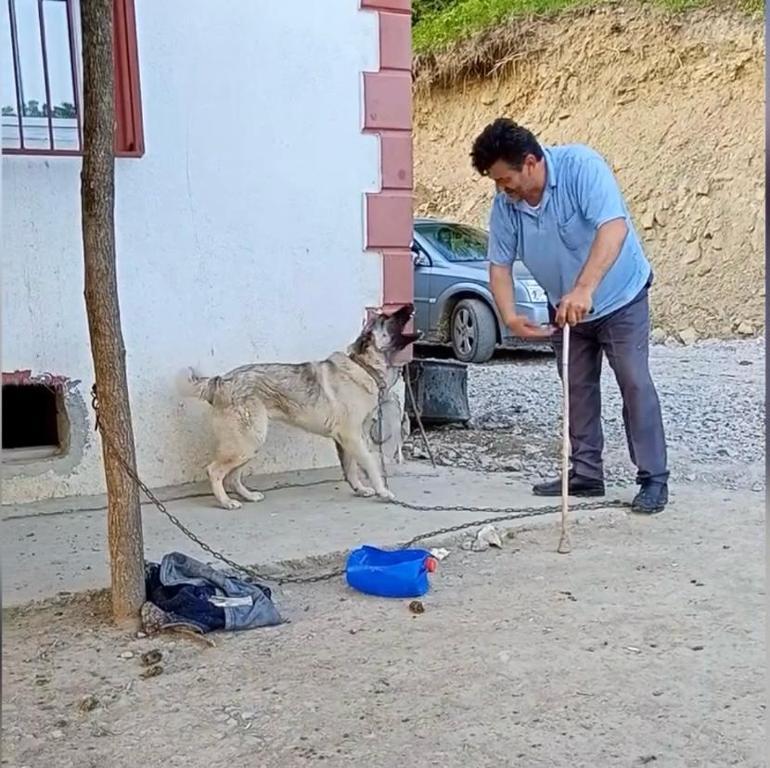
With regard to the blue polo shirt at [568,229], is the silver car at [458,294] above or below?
below

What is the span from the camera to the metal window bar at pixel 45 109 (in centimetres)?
484

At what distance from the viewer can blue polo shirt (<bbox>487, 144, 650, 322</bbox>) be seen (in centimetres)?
455

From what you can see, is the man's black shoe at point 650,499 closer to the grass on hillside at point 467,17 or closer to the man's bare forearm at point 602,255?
the man's bare forearm at point 602,255

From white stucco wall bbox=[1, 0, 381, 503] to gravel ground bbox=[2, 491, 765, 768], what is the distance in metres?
1.74

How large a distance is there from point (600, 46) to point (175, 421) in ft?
41.1

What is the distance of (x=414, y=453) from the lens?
20.6 feet

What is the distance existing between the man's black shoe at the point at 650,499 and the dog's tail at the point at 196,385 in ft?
6.81

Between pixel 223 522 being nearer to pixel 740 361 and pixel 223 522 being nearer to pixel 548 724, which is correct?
pixel 548 724

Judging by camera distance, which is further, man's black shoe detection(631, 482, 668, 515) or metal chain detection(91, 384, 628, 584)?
man's black shoe detection(631, 482, 668, 515)

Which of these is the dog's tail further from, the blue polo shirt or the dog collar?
the blue polo shirt

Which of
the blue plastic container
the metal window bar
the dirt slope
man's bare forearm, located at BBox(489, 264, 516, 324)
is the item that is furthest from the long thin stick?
the dirt slope

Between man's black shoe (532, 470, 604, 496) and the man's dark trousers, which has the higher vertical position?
the man's dark trousers

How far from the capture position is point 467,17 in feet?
56.2

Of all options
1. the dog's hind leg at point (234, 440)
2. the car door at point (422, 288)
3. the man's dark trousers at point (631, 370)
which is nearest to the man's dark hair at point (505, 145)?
the man's dark trousers at point (631, 370)
